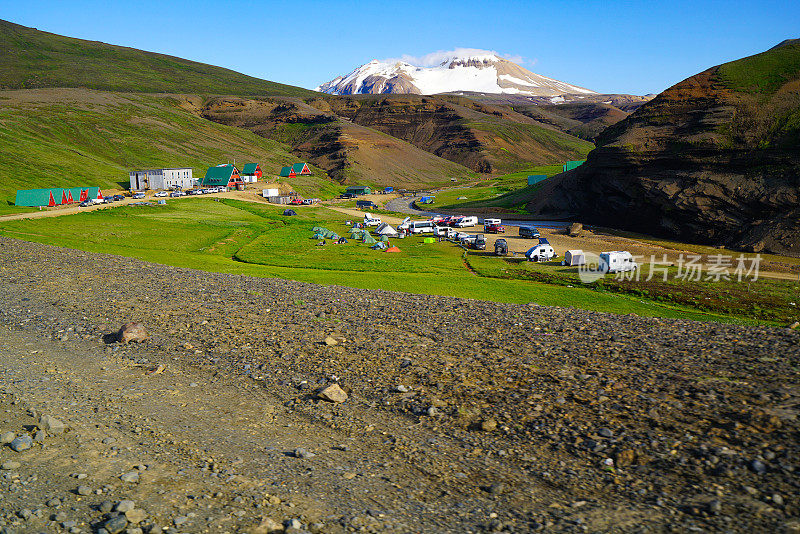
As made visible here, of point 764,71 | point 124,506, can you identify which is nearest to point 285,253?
point 124,506

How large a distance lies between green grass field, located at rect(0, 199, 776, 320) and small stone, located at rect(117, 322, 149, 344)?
55.1ft

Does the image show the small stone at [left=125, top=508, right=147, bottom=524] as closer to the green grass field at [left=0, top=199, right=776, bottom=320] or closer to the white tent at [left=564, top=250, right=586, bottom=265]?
the green grass field at [left=0, top=199, right=776, bottom=320]

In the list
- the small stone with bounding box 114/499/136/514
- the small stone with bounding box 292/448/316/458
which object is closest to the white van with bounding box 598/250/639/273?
the small stone with bounding box 292/448/316/458

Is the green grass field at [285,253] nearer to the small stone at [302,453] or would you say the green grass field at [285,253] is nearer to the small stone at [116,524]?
the small stone at [302,453]

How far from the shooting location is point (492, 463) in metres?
11.8

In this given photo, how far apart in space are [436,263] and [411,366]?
30.5 meters

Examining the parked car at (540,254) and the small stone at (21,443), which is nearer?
the small stone at (21,443)

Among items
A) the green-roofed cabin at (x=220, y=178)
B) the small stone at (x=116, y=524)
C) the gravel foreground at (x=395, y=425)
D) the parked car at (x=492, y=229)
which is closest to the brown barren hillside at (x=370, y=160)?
the green-roofed cabin at (x=220, y=178)

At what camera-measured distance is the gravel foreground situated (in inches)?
388

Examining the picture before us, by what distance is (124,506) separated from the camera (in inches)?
381

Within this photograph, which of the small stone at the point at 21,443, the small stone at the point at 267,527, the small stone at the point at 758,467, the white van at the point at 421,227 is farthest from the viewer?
the white van at the point at 421,227

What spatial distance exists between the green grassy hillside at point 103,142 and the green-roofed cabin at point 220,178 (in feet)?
40.9

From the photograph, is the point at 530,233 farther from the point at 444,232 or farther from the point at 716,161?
the point at 716,161

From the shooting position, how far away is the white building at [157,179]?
11500 centimetres
